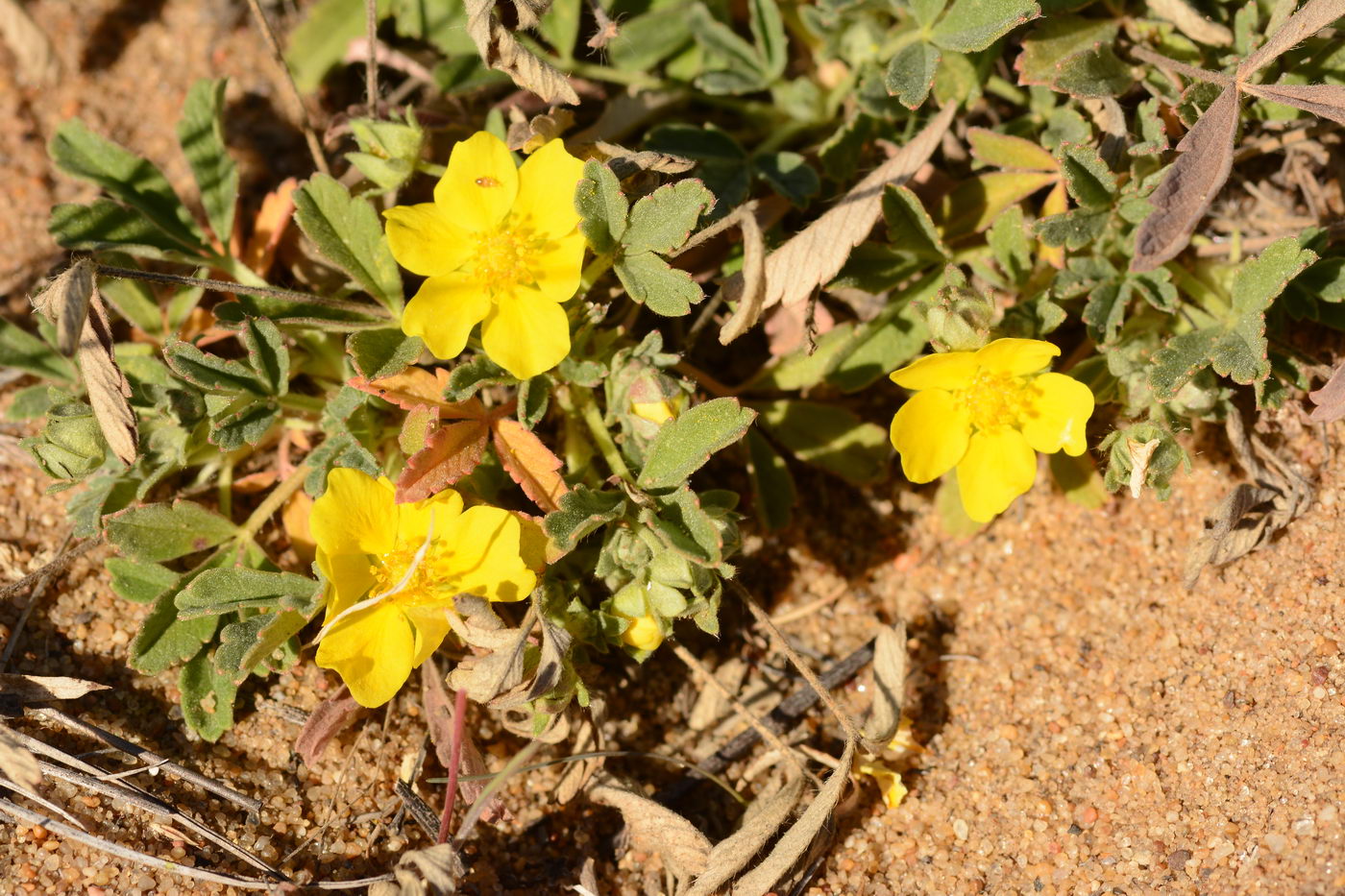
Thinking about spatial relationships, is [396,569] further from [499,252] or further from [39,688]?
[39,688]

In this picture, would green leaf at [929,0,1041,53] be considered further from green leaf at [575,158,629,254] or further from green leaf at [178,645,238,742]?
green leaf at [178,645,238,742]

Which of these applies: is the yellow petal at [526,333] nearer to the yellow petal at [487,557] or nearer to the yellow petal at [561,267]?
the yellow petal at [561,267]

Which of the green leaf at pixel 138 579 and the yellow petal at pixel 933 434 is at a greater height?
the green leaf at pixel 138 579

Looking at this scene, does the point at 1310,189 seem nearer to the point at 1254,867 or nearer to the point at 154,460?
the point at 1254,867

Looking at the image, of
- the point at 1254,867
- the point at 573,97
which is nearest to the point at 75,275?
the point at 573,97

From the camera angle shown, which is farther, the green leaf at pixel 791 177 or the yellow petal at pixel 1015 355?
the green leaf at pixel 791 177

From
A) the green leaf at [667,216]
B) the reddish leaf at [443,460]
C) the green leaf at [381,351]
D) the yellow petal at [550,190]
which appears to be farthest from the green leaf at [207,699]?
the green leaf at [667,216]

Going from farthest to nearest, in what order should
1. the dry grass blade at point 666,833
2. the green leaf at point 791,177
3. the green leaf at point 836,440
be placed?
the green leaf at point 836,440 → the green leaf at point 791,177 → the dry grass blade at point 666,833
